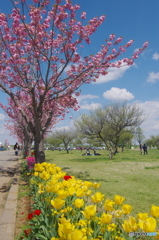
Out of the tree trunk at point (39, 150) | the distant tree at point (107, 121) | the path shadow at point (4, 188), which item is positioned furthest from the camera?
the distant tree at point (107, 121)

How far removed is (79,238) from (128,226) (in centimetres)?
49

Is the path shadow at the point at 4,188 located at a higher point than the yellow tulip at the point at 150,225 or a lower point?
lower

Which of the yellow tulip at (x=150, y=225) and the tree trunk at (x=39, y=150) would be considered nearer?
the yellow tulip at (x=150, y=225)

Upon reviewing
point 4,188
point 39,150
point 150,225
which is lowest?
point 4,188

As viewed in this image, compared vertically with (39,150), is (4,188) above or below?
below

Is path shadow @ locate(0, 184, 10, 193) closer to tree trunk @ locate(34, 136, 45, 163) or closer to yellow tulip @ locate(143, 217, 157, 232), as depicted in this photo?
tree trunk @ locate(34, 136, 45, 163)

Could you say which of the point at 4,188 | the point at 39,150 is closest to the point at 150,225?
the point at 4,188

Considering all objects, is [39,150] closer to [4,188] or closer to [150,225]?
[4,188]

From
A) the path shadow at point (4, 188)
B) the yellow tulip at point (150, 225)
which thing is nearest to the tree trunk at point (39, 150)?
the path shadow at point (4, 188)

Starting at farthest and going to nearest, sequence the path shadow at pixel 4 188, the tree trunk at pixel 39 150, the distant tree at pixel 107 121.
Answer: the distant tree at pixel 107 121
the tree trunk at pixel 39 150
the path shadow at pixel 4 188

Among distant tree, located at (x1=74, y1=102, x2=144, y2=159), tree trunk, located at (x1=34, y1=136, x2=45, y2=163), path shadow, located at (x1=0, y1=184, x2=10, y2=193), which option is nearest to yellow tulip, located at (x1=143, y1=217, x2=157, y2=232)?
path shadow, located at (x1=0, y1=184, x2=10, y2=193)

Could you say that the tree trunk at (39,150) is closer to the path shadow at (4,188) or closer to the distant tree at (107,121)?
the path shadow at (4,188)

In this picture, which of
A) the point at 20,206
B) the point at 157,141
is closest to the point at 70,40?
the point at 20,206

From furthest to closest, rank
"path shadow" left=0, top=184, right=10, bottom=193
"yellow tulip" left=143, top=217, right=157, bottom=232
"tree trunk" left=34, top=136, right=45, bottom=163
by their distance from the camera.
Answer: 1. "tree trunk" left=34, top=136, right=45, bottom=163
2. "path shadow" left=0, top=184, right=10, bottom=193
3. "yellow tulip" left=143, top=217, right=157, bottom=232
